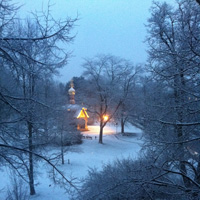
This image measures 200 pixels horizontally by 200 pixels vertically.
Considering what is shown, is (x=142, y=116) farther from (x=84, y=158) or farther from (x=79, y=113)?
(x=79, y=113)

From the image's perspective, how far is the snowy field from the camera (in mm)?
10875

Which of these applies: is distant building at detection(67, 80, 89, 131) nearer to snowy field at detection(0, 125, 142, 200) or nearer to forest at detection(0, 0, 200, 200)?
snowy field at detection(0, 125, 142, 200)

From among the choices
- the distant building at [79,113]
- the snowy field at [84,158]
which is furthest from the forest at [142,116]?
the distant building at [79,113]

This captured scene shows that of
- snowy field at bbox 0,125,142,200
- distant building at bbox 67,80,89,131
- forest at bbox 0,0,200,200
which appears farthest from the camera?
distant building at bbox 67,80,89,131

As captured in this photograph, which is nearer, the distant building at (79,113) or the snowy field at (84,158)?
the snowy field at (84,158)

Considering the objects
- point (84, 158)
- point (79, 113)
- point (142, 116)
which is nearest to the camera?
point (142, 116)

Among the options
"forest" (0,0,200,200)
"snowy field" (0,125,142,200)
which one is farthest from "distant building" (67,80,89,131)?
"forest" (0,0,200,200)

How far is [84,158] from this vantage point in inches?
728

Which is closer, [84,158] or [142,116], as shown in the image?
[142,116]

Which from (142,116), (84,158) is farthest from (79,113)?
(142,116)

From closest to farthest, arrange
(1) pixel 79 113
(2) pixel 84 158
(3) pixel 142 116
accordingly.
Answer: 1. (3) pixel 142 116
2. (2) pixel 84 158
3. (1) pixel 79 113

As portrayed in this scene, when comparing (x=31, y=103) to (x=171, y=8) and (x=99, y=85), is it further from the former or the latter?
(x=99, y=85)

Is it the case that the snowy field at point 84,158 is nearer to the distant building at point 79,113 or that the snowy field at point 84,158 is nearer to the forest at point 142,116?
the forest at point 142,116

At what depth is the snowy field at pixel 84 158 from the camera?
10.9 m
